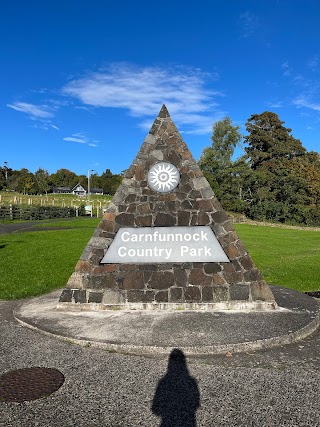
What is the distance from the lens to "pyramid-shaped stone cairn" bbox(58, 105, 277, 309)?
23.1 feet

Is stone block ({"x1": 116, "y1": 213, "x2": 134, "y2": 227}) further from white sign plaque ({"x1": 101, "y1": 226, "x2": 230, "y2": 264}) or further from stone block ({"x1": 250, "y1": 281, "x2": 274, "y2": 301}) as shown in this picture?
stone block ({"x1": 250, "y1": 281, "x2": 274, "y2": 301})

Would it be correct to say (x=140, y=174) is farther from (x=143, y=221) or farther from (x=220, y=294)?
(x=220, y=294)

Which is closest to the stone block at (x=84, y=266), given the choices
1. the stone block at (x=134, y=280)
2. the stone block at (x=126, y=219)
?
the stone block at (x=134, y=280)

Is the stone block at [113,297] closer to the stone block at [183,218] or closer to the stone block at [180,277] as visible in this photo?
the stone block at [180,277]

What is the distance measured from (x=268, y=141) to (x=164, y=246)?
59024 millimetres

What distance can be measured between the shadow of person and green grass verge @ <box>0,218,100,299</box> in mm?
5435

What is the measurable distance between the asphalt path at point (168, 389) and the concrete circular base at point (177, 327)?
0.14 m

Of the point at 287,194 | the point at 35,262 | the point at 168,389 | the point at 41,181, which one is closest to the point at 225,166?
the point at 287,194

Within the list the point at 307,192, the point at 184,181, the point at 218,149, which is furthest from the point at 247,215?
the point at 184,181

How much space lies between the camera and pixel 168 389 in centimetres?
415

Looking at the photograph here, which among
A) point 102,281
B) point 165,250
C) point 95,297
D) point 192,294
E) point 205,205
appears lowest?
point 95,297

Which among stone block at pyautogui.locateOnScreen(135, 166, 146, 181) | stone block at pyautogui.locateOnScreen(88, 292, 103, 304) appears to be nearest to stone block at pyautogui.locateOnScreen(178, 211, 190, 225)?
stone block at pyautogui.locateOnScreen(135, 166, 146, 181)

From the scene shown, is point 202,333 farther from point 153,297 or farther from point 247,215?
point 247,215

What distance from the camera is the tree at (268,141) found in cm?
6162
